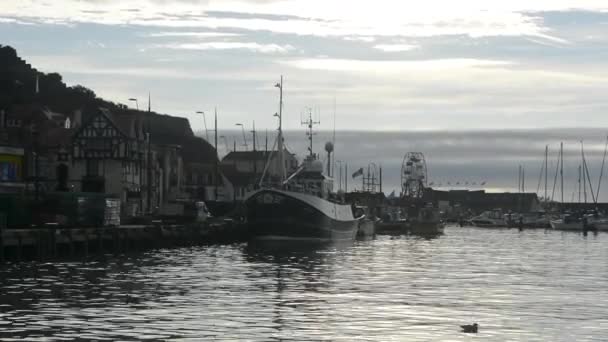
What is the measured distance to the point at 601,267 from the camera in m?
83.1

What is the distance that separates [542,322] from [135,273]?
29.1 metres

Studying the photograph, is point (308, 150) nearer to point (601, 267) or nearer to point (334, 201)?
point (334, 201)

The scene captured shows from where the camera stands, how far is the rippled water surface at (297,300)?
1522 inches

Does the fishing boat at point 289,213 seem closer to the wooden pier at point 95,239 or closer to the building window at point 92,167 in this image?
the wooden pier at point 95,239

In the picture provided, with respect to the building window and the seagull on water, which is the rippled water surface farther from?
the building window

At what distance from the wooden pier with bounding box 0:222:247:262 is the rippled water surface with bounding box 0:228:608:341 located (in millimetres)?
2730

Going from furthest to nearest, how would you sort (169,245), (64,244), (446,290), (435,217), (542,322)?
(435,217), (169,245), (64,244), (446,290), (542,322)

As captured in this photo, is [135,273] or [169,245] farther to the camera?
[169,245]

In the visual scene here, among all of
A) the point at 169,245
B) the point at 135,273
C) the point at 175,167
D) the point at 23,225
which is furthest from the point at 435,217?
the point at 135,273

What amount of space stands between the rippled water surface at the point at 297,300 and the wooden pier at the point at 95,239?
2730mm

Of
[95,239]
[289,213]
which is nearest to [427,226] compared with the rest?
[289,213]

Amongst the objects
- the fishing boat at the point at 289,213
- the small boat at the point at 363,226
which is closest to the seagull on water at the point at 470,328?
the fishing boat at the point at 289,213

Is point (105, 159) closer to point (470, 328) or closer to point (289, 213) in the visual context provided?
point (289, 213)

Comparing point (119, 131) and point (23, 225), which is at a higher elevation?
point (119, 131)
